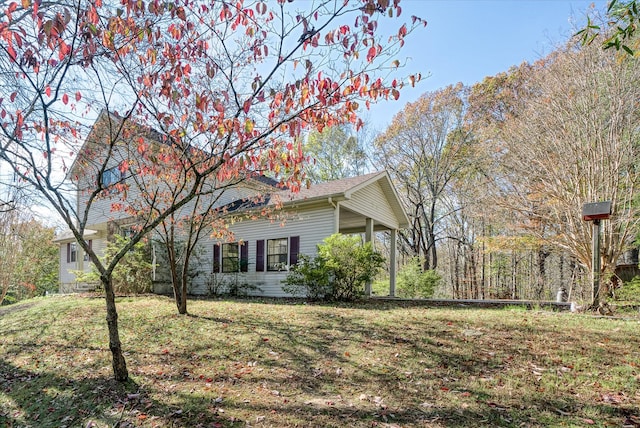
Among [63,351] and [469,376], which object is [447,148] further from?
[63,351]

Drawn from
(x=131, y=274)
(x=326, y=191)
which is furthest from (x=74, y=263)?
(x=326, y=191)

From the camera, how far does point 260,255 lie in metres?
13.1

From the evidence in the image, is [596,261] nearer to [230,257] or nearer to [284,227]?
[284,227]

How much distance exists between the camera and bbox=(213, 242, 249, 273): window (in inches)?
530

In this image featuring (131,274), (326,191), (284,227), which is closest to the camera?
(326,191)

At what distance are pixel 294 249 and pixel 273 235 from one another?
1082 millimetres

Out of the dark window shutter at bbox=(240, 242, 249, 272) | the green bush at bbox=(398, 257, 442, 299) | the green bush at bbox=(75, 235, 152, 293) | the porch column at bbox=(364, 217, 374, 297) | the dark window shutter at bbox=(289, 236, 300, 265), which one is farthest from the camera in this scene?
the green bush at bbox=(398, 257, 442, 299)

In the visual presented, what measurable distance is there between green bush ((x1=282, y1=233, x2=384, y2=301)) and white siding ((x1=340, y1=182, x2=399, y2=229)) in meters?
2.21

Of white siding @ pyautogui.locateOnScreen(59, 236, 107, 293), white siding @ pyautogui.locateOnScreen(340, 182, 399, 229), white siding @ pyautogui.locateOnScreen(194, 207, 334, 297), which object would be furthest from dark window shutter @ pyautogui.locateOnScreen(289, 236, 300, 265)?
white siding @ pyautogui.locateOnScreen(59, 236, 107, 293)

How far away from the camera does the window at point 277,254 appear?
12.5 m

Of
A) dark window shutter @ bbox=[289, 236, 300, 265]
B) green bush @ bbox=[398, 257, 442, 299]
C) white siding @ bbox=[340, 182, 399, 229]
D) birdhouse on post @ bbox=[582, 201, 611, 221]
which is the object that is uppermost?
white siding @ bbox=[340, 182, 399, 229]

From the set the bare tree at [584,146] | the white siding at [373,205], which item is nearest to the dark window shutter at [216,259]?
the white siding at [373,205]

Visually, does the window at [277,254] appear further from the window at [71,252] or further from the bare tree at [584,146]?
the window at [71,252]

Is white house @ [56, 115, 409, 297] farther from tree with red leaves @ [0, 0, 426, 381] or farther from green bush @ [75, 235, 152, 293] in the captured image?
tree with red leaves @ [0, 0, 426, 381]
